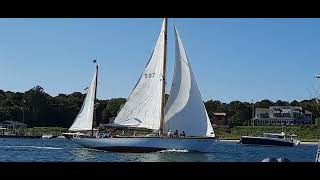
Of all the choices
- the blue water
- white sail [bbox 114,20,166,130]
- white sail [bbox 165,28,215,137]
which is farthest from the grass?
white sail [bbox 114,20,166,130]

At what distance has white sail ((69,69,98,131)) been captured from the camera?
4822 centimetres

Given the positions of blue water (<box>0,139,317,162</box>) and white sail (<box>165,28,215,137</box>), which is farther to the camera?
white sail (<box>165,28,215,137</box>)

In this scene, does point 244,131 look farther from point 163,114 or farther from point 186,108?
point 163,114

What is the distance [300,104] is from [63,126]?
6287 cm

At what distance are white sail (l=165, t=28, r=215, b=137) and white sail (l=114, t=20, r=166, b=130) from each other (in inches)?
34.1

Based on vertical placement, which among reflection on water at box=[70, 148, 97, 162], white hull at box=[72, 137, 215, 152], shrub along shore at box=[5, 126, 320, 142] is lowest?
reflection on water at box=[70, 148, 97, 162]

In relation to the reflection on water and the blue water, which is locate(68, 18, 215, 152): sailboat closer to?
the blue water

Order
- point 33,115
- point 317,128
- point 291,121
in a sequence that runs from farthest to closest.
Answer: point 291,121, point 317,128, point 33,115

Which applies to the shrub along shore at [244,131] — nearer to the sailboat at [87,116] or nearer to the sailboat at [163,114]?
the sailboat at [87,116]

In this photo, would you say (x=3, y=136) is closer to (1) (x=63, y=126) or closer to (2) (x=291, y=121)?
(1) (x=63, y=126)
